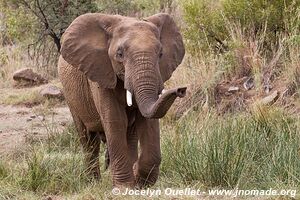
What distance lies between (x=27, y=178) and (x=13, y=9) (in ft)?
33.6

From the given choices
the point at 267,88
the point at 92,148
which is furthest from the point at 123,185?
the point at 267,88

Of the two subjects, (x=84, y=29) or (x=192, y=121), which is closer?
(x=84, y=29)

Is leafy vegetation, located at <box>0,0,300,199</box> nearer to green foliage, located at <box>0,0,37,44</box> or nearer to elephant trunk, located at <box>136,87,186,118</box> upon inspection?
green foliage, located at <box>0,0,37,44</box>

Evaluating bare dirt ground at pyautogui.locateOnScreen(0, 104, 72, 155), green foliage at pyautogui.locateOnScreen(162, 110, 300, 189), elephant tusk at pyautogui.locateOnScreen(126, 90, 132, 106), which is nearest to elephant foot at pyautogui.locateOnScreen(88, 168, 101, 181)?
green foliage at pyautogui.locateOnScreen(162, 110, 300, 189)

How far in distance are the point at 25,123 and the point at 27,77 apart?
3930 mm

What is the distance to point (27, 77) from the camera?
54.4ft

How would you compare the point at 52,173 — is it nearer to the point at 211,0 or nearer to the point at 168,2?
the point at 211,0

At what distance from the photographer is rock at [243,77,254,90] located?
39.2ft

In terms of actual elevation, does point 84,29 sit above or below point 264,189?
above

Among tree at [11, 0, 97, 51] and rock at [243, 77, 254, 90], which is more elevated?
tree at [11, 0, 97, 51]

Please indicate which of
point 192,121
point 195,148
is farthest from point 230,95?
point 195,148

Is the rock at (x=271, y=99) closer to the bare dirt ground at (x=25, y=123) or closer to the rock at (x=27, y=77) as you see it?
the bare dirt ground at (x=25, y=123)

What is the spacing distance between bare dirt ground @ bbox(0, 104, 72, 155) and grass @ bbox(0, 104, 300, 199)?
7.48 feet

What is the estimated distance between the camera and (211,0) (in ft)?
45.2
